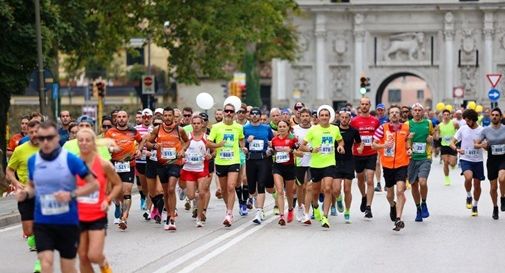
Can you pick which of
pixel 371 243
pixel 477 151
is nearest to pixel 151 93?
pixel 477 151

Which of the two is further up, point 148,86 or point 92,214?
point 148,86

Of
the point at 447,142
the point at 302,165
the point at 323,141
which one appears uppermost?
the point at 323,141

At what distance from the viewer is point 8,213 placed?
2231 cm

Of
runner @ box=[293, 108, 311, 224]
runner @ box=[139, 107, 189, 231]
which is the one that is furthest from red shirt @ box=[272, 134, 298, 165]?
runner @ box=[139, 107, 189, 231]

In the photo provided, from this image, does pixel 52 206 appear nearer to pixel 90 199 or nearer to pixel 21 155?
pixel 90 199

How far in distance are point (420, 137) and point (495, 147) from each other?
4.91 ft

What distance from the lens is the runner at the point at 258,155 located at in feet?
66.3

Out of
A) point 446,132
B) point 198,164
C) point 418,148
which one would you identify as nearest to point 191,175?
point 198,164

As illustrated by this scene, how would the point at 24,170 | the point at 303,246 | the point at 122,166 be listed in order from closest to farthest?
the point at 24,170 → the point at 303,246 → the point at 122,166

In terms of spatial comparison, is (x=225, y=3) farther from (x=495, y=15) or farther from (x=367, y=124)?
(x=495, y=15)

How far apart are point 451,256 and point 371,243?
1.78 meters

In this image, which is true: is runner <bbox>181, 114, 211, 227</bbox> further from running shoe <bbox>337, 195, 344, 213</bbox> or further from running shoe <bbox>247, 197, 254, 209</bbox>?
running shoe <bbox>247, 197, 254, 209</bbox>

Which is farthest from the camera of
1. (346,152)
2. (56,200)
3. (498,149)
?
(498,149)

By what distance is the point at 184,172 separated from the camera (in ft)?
64.7
